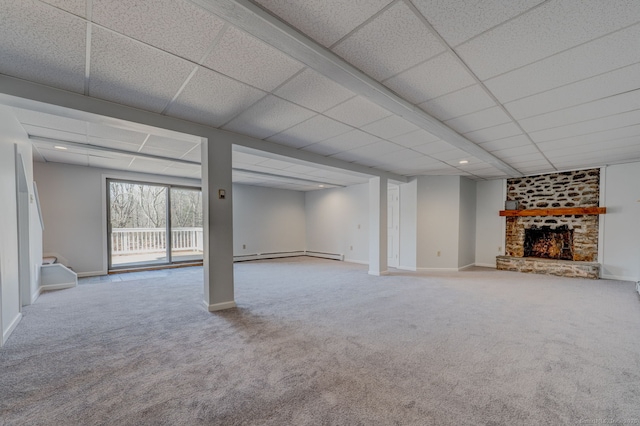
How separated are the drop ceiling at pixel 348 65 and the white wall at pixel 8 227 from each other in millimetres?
302

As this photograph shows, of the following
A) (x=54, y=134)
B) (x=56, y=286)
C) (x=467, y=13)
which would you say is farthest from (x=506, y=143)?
(x=56, y=286)

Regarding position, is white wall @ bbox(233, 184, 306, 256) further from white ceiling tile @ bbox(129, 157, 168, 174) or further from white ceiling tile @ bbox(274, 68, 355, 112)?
white ceiling tile @ bbox(274, 68, 355, 112)

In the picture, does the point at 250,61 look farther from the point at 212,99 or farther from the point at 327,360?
the point at 327,360

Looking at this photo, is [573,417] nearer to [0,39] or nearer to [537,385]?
[537,385]

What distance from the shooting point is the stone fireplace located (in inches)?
216

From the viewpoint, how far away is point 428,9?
146 cm

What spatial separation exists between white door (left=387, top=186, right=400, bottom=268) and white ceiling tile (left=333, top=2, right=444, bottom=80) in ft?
16.2

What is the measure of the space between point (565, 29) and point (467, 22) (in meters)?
0.59

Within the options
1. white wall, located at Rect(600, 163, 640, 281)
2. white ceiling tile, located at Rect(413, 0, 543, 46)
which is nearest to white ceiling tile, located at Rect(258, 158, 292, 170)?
white ceiling tile, located at Rect(413, 0, 543, 46)

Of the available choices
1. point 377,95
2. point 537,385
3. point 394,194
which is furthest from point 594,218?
point 377,95

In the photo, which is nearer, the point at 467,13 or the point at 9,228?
the point at 467,13

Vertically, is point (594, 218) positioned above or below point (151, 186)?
below

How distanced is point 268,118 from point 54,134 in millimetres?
3049

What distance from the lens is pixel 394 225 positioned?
22.2ft
